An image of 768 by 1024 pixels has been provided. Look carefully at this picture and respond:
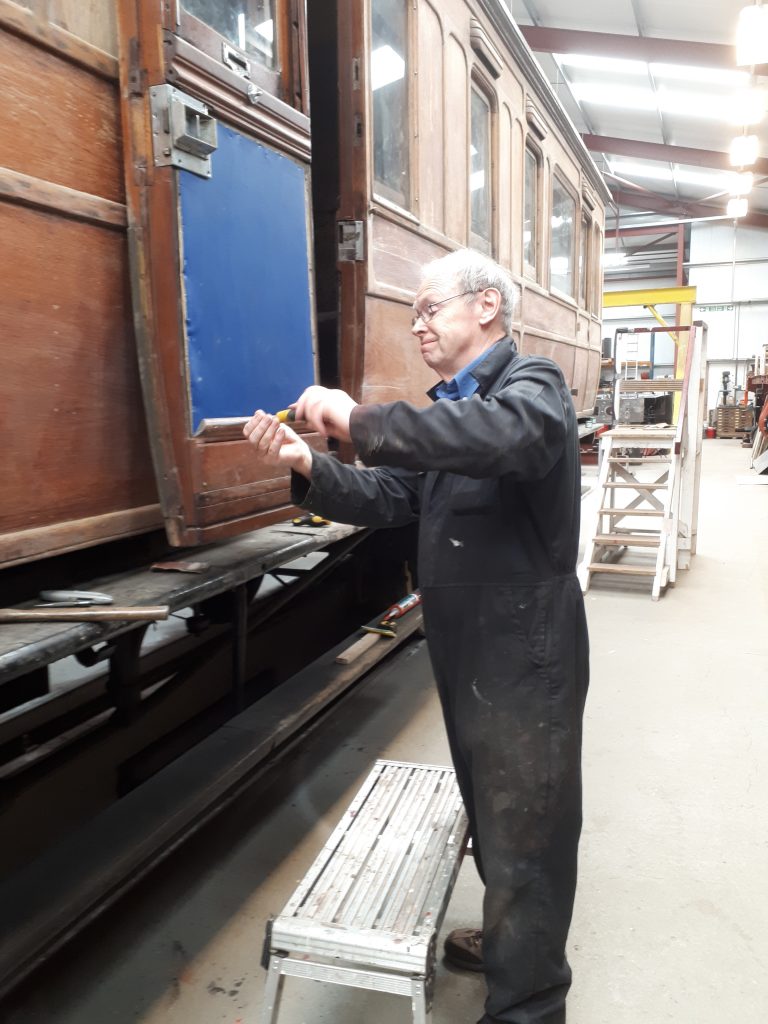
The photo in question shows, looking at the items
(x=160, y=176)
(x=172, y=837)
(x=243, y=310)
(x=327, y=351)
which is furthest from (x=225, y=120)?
(x=172, y=837)

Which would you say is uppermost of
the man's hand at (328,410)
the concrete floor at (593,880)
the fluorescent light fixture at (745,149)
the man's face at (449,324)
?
the fluorescent light fixture at (745,149)

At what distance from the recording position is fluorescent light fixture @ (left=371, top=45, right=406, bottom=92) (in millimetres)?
2926

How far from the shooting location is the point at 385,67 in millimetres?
3006

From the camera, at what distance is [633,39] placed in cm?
1067

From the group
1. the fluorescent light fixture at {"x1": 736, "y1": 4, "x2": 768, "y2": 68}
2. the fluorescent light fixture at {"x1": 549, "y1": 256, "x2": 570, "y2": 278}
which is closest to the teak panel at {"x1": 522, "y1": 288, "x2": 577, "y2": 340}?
the fluorescent light fixture at {"x1": 549, "y1": 256, "x2": 570, "y2": 278}

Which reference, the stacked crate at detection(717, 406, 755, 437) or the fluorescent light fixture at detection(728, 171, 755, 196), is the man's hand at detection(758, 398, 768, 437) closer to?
the fluorescent light fixture at detection(728, 171, 755, 196)

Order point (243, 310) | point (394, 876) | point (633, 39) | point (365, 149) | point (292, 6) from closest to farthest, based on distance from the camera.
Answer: point (394, 876), point (243, 310), point (292, 6), point (365, 149), point (633, 39)

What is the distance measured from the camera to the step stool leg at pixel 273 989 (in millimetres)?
1652

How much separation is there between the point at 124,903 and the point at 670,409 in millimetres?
8174

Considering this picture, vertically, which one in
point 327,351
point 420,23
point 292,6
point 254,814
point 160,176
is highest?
point 420,23

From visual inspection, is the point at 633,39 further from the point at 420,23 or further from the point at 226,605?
the point at 226,605

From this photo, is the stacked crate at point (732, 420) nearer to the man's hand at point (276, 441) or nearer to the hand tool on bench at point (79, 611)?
the man's hand at point (276, 441)

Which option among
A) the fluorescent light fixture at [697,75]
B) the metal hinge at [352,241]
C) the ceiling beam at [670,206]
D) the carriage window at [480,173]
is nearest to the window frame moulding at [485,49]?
the carriage window at [480,173]

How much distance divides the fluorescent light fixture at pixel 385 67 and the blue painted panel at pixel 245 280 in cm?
90
